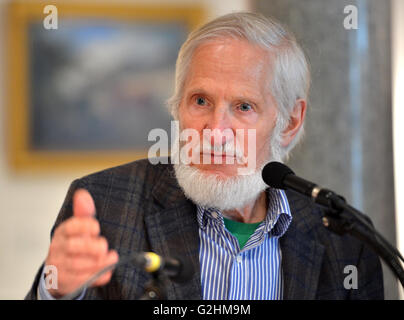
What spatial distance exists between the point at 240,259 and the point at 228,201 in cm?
19

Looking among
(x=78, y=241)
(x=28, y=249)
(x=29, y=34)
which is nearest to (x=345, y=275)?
(x=78, y=241)

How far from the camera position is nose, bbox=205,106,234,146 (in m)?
1.85

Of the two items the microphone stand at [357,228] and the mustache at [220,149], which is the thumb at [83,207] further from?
the mustache at [220,149]

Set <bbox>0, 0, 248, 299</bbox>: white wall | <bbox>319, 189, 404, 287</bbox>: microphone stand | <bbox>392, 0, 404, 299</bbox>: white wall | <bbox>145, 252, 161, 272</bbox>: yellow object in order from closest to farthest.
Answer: <bbox>145, 252, 161, 272</bbox>: yellow object
<bbox>319, 189, 404, 287</bbox>: microphone stand
<bbox>392, 0, 404, 299</bbox>: white wall
<bbox>0, 0, 248, 299</bbox>: white wall

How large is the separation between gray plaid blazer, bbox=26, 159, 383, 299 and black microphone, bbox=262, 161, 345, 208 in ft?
1.56

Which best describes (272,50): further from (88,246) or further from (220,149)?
Answer: (88,246)

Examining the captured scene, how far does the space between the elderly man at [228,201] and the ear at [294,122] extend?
0.25ft

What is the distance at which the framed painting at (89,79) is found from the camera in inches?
167

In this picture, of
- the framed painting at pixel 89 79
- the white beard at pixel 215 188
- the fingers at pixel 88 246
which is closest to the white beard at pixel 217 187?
the white beard at pixel 215 188

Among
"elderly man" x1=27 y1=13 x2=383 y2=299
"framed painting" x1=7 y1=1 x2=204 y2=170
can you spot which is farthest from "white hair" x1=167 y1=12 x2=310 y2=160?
"framed painting" x1=7 y1=1 x2=204 y2=170

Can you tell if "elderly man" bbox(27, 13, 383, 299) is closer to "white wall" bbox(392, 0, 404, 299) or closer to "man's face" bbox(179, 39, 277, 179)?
"man's face" bbox(179, 39, 277, 179)

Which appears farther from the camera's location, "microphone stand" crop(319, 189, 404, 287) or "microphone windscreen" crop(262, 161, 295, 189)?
"microphone windscreen" crop(262, 161, 295, 189)

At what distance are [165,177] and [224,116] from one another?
1.02 ft
